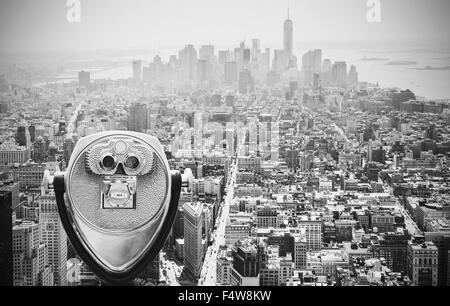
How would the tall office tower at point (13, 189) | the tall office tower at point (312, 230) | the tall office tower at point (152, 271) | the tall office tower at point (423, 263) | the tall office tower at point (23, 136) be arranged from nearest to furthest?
the tall office tower at point (152, 271) < the tall office tower at point (423, 263) < the tall office tower at point (13, 189) < the tall office tower at point (312, 230) < the tall office tower at point (23, 136)

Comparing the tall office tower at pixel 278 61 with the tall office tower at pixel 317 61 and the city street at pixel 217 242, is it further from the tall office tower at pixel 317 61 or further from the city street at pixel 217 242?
the city street at pixel 217 242

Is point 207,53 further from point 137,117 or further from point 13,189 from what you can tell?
point 13,189

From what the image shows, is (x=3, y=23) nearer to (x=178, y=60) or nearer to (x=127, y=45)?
(x=127, y=45)

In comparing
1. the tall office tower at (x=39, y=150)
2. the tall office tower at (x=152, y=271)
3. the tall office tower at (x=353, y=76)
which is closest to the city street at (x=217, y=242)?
the tall office tower at (x=152, y=271)

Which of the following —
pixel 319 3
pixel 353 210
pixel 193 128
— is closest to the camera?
pixel 319 3
